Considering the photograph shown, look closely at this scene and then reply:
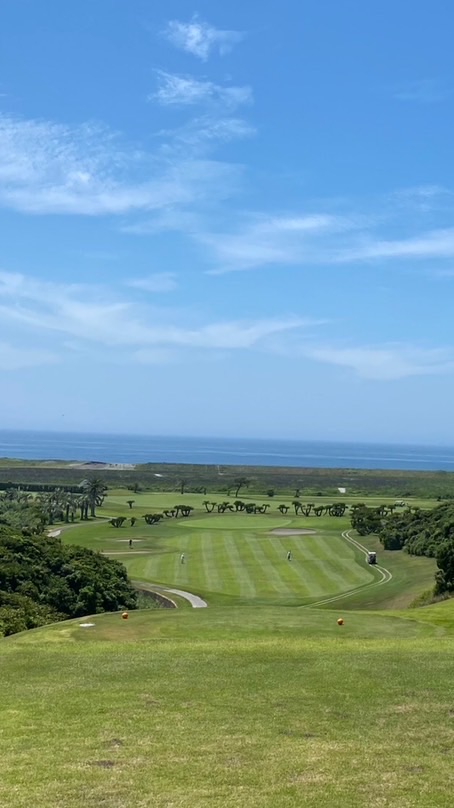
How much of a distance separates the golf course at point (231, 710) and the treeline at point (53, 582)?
22.0ft

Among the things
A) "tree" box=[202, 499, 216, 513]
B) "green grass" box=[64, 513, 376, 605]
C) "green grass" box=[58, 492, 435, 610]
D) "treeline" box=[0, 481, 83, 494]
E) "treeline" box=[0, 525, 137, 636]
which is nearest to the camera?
"treeline" box=[0, 525, 137, 636]

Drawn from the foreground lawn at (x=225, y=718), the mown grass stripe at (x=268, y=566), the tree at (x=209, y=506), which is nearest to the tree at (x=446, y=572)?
the mown grass stripe at (x=268, y=566)

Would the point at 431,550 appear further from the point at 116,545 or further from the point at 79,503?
the point at 79,503

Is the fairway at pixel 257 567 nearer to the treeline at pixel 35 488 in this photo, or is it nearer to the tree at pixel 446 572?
the tree at pixel 446 572

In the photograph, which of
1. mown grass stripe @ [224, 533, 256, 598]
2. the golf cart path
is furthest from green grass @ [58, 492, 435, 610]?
the golf cart path

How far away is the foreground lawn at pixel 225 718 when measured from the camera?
9047mm

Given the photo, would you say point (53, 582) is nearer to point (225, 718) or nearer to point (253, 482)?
point (225, 718)

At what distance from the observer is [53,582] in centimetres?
3162

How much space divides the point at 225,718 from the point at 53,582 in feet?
68.6

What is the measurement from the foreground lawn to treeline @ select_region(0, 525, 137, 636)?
8486 millimetres

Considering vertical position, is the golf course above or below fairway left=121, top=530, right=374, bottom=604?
above

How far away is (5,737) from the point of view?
36.9 feet

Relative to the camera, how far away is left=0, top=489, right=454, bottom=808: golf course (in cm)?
912

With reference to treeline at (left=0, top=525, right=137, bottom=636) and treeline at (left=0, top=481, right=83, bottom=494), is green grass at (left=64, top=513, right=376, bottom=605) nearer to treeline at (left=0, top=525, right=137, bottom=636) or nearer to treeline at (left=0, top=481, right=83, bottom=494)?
treeline at (left=0, top=525, right=137, bottom=636)
